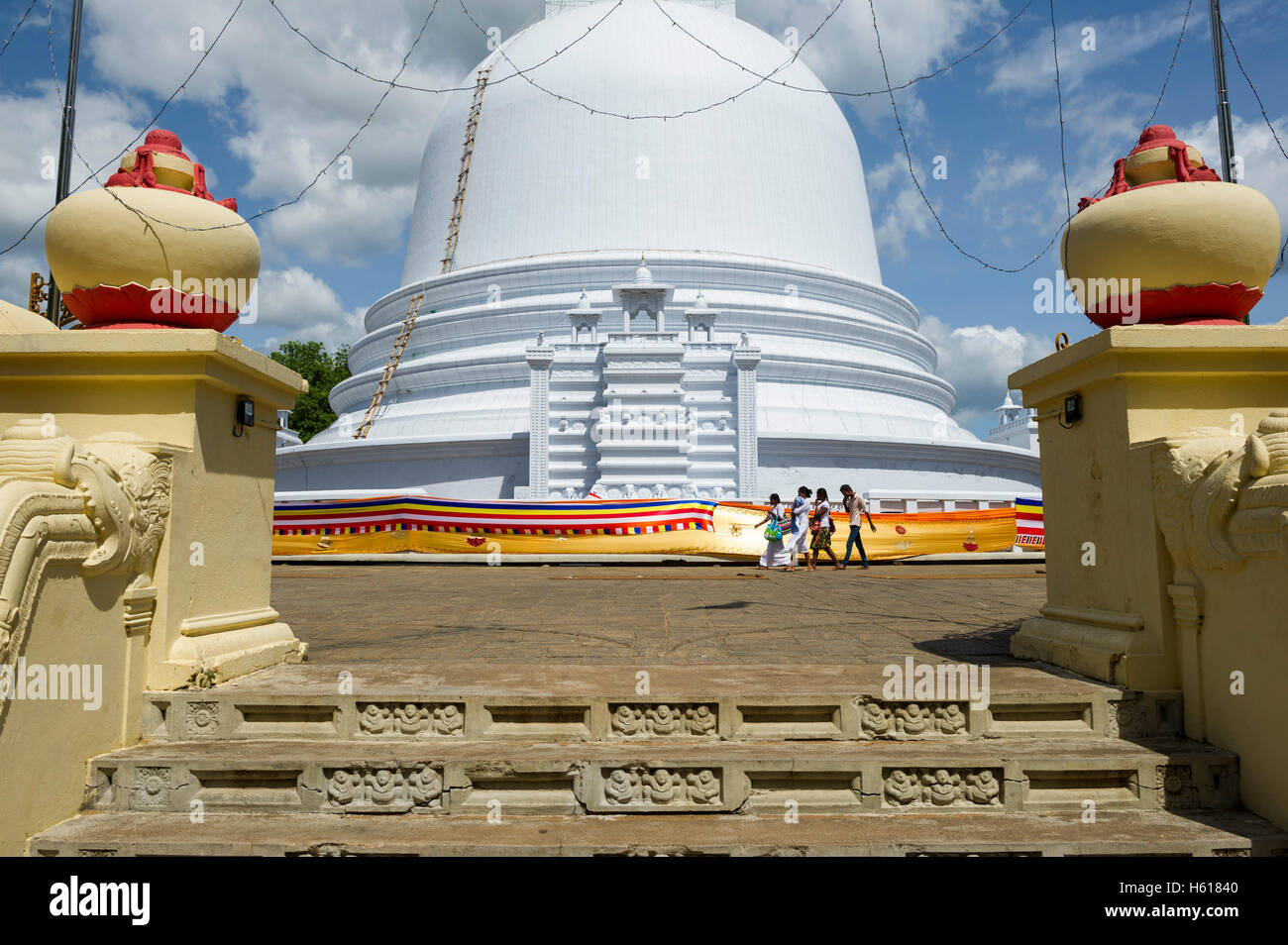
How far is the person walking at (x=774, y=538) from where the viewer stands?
13.8m

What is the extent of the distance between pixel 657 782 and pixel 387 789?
102 cm

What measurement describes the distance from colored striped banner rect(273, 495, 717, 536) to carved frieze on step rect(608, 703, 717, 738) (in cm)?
1161

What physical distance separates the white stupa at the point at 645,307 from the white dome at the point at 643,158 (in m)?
0.06

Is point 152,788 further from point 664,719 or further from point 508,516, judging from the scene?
point 508,516

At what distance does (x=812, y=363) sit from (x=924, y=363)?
229 inches

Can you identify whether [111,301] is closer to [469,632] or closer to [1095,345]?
[469,632]

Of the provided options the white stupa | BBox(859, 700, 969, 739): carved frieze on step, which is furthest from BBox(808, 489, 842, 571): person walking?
BBox(859, 700, 969, 739): carved frieze on step

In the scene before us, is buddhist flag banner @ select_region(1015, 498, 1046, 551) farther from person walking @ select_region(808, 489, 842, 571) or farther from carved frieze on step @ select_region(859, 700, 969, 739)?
carved frieze on step @ select_region(859, 700, 969, 739)

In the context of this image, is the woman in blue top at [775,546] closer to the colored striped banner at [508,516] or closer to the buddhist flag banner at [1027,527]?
the colored striped banner at [508,516]

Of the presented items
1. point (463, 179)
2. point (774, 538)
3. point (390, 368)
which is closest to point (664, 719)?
point (774, 538)

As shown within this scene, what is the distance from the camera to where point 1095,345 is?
396 centimetres

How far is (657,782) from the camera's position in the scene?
3.23 m

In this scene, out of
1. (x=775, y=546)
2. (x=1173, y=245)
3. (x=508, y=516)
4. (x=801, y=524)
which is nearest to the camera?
(x=1173, y=245)

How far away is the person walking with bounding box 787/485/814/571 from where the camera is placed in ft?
45.0
